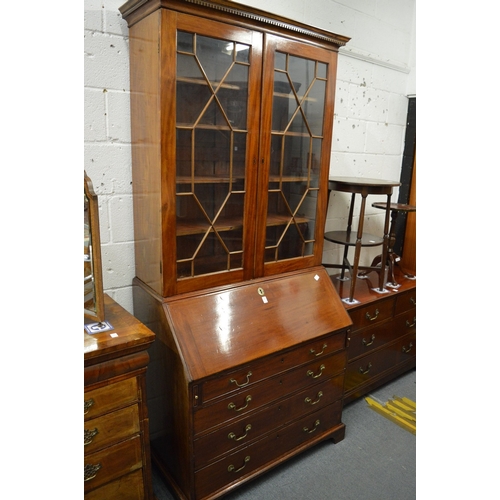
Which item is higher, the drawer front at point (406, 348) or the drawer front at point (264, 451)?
the drawer front at point (406, 348)

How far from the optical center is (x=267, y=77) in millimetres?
1685

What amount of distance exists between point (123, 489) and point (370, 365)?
1601 millimetres

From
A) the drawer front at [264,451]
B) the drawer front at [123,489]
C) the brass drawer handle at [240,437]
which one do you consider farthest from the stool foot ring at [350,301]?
the drawer front at [123,489]

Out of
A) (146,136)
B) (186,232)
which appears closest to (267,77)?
(146,136)

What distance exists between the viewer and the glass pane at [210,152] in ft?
4.99

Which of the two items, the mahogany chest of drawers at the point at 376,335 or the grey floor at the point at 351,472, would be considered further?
the mahogany chest of drawers at the point at 376,335

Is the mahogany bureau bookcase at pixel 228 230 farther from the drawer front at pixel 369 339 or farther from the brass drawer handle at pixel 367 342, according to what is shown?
the brass drawer handle at pixel 367 342

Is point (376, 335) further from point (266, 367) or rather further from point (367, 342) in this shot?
point (266, 367)

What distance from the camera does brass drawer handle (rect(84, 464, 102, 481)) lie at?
1364 mm

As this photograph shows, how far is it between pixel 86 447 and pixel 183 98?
1.27m

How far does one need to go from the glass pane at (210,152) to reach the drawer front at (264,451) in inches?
31.3

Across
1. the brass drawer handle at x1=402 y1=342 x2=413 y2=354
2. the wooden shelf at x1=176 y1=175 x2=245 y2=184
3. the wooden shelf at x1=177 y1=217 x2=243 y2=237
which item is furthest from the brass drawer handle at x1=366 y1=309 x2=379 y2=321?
the wooden shelf at x1=176 y1=175 x2=245 y2=184

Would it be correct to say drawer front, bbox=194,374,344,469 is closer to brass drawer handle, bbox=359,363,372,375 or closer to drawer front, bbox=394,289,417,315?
brass drawer handle, bbox=359,363,372,375

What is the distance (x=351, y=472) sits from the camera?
196 cm
